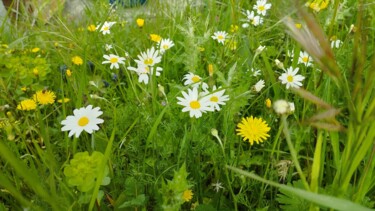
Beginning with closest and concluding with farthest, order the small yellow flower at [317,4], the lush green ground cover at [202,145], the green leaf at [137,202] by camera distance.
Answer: the lush green ground cover at [202,145] < the green leaf at [137,202] < the small yellow flower at [317,4]

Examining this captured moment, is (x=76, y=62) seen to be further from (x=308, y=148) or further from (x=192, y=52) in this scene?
(x=308, y=148)

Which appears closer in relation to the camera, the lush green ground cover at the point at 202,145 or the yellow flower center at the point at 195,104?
the lush green ground cover at the point at 202,145

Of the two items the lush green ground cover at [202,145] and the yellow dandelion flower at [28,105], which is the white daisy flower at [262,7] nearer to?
the lush green ground cover at [202,145]

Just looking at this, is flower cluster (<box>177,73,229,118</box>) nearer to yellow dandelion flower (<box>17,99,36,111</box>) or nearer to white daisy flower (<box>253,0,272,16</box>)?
yellow dandelion flower (<box>17,99,36,111</box>)

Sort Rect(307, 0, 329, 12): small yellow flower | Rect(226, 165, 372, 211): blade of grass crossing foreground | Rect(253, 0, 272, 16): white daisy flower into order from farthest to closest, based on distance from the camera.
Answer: Rect(253, 0, 272, 16): white daisy flower
Rect(307, 0, 329, 12): small yellow flower
Rect(226, 165, 372, 211): blade of grass crossing foreground

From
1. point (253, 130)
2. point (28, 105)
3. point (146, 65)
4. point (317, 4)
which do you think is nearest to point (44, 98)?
point (28, 105)

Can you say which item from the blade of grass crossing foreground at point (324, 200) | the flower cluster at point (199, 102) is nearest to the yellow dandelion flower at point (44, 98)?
the flower cluster at point (199, 102)

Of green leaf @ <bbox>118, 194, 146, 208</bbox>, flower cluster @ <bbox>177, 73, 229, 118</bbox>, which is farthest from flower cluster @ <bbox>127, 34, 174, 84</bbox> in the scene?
green leaf @ <bbox>118, 194, 146, 208</bbox>

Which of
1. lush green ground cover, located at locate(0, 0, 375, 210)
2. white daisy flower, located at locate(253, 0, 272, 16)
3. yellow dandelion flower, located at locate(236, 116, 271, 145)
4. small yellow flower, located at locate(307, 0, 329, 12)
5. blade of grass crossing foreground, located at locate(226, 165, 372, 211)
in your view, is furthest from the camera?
white daisy flower, located at locate(253, 0, 272, 16)

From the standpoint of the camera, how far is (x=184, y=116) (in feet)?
3.96

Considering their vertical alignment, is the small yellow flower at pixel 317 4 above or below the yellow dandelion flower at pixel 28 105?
above

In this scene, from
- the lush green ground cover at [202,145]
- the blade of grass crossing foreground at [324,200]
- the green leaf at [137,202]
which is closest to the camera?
the blade of grass crossing foreground at [324,200]

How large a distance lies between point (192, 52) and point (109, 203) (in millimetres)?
509

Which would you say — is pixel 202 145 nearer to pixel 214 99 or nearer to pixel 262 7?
pixel 214 99
